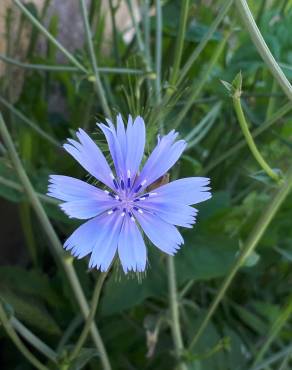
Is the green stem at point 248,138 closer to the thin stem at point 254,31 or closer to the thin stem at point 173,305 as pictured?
the thin stem at point 254,31

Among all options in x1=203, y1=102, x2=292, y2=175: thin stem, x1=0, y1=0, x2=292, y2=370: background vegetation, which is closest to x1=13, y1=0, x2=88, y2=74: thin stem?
x1=0, y1=0, x2=292, y2=370: background vegetation

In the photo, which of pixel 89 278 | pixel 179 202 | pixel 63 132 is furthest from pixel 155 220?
pixel 63 132

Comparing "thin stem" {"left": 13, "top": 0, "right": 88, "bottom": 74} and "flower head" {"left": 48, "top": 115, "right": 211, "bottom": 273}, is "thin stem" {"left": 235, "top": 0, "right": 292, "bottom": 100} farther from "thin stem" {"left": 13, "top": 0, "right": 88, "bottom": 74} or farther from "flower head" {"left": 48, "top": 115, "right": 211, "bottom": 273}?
"thin stem" {"left": 13, "top": 0, "right": 88, "bottom": 74}

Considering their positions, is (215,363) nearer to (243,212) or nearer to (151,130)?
(243,212)


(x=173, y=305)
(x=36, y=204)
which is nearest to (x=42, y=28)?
(x=36, y=204)

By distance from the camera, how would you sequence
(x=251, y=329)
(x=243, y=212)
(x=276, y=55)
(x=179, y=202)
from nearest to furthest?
(x=179, y=202) < (x=276, y=55) < (x=243, y=212) < (x=251, y=329)

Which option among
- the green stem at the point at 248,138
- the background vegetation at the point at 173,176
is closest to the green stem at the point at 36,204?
the background vegetation at the point at 173,176
